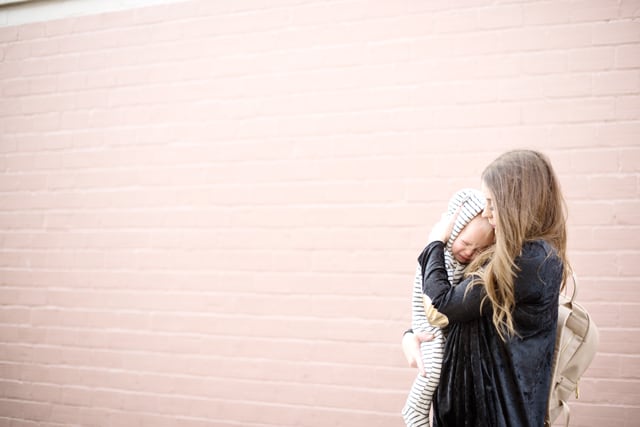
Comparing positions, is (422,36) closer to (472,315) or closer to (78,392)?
(472,315)

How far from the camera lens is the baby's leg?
2.11m

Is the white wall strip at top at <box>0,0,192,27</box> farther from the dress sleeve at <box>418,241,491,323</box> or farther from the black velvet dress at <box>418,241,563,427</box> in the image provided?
the black velvet dress at <box>418,241,563,427</box>

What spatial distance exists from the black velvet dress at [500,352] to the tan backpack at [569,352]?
90mm

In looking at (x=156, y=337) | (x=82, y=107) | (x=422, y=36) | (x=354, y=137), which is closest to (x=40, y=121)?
(x=82, y=107)

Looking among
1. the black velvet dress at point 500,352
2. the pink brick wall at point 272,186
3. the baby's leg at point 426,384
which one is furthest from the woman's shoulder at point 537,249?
the pink brick wall at point 272,186

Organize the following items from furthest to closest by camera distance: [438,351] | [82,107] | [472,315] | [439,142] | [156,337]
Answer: [82,107] < [156,337] < [439,142] < [438,351] < [472,315]

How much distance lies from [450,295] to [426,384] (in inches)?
15.4

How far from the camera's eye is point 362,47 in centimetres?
350

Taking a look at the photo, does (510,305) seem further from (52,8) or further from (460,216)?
(52,8)

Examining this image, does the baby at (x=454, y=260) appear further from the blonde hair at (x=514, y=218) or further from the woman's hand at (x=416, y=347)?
the blonde hair at (x=514, y=218)

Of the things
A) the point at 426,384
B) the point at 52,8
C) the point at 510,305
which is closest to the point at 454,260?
the point at 510,305

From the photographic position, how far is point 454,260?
2.18m

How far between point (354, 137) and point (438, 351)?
5.57 feet

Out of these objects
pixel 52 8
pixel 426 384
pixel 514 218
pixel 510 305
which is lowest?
pixel 426 384
